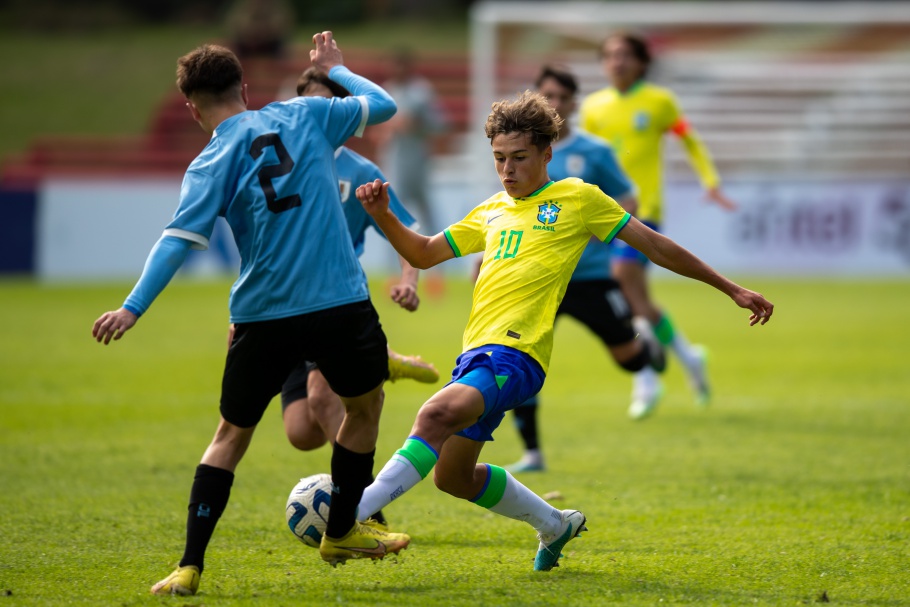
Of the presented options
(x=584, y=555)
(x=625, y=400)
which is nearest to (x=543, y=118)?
(x=584, y=555)

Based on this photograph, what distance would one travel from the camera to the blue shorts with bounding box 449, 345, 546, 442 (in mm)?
4719

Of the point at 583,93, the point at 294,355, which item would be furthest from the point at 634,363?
the point at 583,93

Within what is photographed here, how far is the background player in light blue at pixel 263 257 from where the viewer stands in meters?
4.68

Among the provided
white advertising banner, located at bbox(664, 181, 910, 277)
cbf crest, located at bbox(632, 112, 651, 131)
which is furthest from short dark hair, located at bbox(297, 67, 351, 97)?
white advertising banner, located at bbox(664, 181, 910, 277)

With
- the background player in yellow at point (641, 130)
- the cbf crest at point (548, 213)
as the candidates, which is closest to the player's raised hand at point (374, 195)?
the cbf crest at point (548, 213)

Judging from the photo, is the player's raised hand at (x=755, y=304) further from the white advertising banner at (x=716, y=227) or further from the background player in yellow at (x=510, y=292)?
the white advertising banner at (x=716, y=227)

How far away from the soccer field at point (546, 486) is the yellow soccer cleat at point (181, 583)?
4 cm

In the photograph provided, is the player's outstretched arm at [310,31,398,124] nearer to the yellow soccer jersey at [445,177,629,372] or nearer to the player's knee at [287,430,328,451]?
the yellow soccer jersey at [445,177,629,372]

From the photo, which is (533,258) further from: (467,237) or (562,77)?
(562,77)

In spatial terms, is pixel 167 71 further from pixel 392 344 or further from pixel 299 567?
pixel 299 567

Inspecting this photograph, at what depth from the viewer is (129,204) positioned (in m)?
19.3

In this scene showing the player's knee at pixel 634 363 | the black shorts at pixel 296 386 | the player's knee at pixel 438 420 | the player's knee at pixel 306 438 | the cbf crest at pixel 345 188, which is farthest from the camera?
the player's knee at pixel 634 363

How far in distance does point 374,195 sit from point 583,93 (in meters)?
17.1

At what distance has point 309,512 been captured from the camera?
5.35 metres
